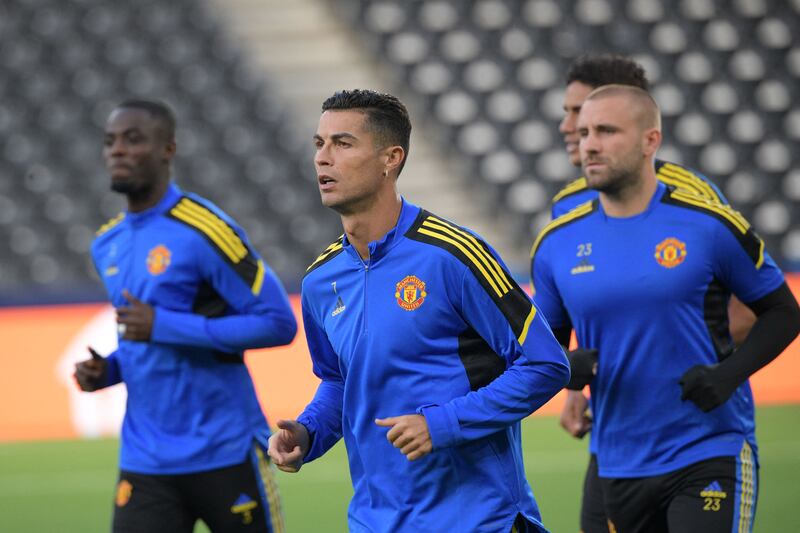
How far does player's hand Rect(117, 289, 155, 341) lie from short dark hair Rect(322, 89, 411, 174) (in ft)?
4.91

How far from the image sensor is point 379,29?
15.7m

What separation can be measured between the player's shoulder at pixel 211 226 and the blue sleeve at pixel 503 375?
177 cm

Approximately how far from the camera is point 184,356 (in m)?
4.90

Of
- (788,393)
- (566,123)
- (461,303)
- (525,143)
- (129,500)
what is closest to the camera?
(461,303)

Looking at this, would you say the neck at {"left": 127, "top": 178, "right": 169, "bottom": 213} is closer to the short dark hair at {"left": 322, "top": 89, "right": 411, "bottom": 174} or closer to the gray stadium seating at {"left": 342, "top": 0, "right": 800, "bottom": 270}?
the short dark hair at {"left": 322, "top": 89, "right": 411, "bottom": 174}

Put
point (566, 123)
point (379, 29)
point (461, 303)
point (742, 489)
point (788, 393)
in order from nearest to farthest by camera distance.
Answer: point (461, 303)
point (742, 489)
point (566, 123)
point (788, 393)
point (379, 29)

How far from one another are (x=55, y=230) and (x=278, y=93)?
3.31m

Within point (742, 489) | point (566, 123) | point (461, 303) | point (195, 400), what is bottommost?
point (742, 489)

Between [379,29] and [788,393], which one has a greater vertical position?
[379,29]

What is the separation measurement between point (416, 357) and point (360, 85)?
12.6m

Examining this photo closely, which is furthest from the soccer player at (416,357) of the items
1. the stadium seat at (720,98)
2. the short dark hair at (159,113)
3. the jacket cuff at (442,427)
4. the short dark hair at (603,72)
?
the stadium seat at (720,98)

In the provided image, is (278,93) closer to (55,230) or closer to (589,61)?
(55,230)

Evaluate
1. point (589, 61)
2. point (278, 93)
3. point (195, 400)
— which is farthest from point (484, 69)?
point (195, 400)

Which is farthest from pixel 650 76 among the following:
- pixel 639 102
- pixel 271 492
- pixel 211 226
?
pixel 271 492
